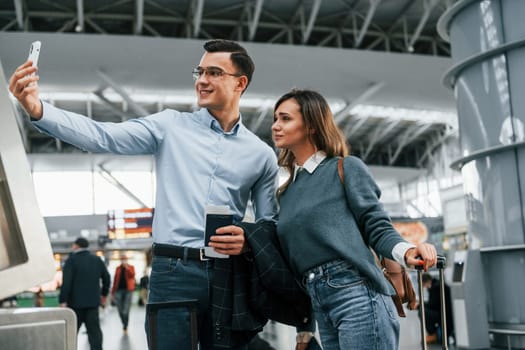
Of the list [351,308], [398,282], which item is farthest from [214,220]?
[398,282]

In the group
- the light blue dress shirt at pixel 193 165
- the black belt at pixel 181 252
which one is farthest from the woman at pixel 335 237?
the black belt at pixel 181 252

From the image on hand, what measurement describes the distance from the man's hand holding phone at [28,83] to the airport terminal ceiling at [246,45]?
40.6 feet

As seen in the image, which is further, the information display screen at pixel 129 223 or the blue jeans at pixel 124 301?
the information display screen at pixel 129 223

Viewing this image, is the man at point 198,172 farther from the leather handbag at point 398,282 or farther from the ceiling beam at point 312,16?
the ceiling beam at point 312,16

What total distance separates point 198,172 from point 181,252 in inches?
12.5

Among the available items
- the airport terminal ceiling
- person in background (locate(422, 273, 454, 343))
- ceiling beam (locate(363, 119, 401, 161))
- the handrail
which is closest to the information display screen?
the airport terminal ceiling

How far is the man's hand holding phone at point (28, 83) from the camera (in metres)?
1.65

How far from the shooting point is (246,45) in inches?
572

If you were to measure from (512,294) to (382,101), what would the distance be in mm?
13129

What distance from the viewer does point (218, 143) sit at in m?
2.38

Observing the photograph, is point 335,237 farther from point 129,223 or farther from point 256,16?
point 129,223

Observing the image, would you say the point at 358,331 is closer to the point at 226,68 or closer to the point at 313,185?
the point at 313,185

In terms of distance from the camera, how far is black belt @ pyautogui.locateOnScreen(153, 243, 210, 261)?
2.17 meters

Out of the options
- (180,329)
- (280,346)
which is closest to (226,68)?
(180,329)
